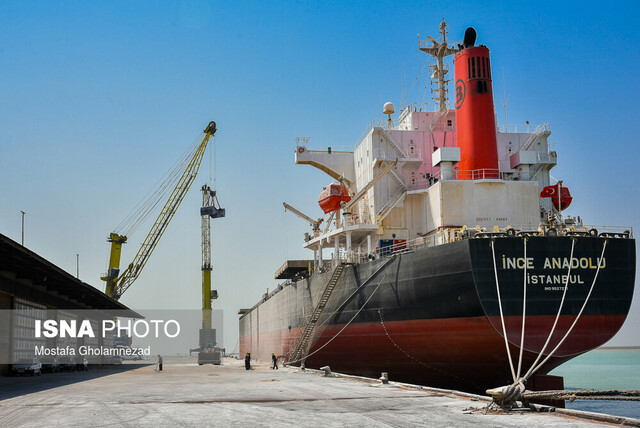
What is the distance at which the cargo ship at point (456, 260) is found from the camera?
20672 mm

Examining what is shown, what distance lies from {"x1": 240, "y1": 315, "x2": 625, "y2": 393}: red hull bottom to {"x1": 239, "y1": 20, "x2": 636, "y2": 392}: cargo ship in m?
0.05

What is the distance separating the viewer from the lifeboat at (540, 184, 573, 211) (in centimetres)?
2808

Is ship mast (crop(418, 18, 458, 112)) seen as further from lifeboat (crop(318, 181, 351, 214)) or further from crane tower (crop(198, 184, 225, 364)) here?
crane tower (crop(198, 184, 225, 364))

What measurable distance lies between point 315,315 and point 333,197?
238 inches

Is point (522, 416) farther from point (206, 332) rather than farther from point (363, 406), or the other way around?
point (206, 332)

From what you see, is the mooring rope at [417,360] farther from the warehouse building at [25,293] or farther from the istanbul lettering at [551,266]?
the warehouse building at [25,293]

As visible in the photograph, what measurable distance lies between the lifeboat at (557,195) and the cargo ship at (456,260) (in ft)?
0.22

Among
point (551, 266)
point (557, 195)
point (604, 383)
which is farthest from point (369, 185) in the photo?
point (604, 383)

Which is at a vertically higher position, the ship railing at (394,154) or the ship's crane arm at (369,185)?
the ship railing at (394,154)

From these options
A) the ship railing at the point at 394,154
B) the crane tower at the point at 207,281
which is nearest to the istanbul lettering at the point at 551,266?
the ship railing at the point at 394,154

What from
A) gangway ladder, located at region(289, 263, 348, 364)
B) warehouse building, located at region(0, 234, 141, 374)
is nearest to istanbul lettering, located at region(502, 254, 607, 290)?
gangway ladder, located at region(289, 263, 348, 364)

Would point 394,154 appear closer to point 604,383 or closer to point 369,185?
point 369,185

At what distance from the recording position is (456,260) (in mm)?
21219

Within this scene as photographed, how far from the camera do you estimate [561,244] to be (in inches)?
826
